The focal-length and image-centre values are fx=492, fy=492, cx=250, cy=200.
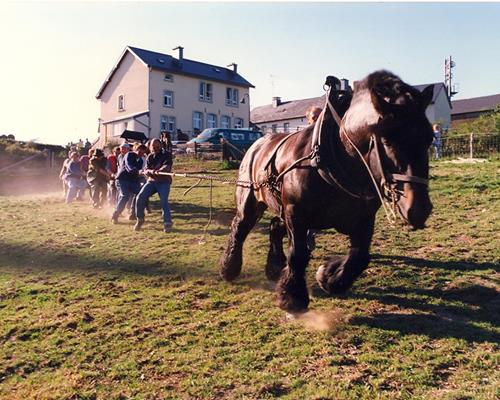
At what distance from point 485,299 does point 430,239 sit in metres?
2.61

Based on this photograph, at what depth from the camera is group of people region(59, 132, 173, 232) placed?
10486 millimetres

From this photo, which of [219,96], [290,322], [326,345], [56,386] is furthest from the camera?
[219,96]

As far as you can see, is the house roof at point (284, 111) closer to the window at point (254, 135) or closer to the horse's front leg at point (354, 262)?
the window at point (254, 135)

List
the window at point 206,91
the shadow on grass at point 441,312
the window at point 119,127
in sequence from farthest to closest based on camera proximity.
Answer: the window at point 206,91 → the window at point 119,127 → the shadow on grass at point 441,312

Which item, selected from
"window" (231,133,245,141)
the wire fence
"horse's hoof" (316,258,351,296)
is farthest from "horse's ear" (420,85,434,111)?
"window" (231,133,245,141)

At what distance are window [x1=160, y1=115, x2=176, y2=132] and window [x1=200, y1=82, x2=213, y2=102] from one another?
430 cm

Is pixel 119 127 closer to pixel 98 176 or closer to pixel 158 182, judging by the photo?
pixel 98 176

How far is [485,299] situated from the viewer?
518 cm

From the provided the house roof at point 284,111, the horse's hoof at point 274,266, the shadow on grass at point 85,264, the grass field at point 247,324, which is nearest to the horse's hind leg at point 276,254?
the horse's hoof at point 274,266

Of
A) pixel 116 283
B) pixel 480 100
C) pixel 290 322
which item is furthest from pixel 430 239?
pixel 480 100

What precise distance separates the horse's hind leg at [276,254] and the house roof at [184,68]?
127ft

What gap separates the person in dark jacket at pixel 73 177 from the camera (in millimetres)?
15758

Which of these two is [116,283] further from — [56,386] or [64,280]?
[56,386]

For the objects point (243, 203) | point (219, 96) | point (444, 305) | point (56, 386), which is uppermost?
point (219, 96)
